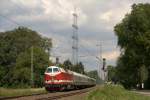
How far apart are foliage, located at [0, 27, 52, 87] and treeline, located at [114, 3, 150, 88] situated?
123 ft

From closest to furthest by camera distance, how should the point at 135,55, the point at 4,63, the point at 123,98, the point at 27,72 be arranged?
the point at 123,98, the point at 135,55, the point at 27,72, the point at 4,63

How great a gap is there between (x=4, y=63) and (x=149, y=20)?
75513 millimetres

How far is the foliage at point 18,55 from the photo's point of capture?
131750 millimetres

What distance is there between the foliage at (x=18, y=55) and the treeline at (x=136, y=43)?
37369mm

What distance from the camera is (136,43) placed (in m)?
86.9

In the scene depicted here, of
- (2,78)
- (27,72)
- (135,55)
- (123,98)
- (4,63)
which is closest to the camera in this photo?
(123,98)

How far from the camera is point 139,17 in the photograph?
3450 inches

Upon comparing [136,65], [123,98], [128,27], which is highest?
[128,27]

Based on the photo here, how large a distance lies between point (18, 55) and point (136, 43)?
7004cm

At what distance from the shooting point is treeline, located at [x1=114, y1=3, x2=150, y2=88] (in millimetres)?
85625

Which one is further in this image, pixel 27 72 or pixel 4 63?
pixel 4 63

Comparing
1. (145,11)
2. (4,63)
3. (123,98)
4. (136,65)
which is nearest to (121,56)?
(136,65)

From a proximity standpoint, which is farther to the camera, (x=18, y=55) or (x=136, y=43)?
(x=18, y=55)

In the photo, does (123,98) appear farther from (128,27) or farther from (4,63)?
(4,63)
